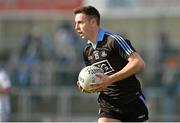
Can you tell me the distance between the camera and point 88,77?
8.40 metres

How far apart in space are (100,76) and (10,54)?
13070 mm

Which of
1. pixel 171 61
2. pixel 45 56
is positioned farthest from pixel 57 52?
pixel 171 61

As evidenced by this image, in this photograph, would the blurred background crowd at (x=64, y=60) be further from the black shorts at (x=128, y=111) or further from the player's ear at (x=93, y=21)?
the player's ear at (x=93, y=21)

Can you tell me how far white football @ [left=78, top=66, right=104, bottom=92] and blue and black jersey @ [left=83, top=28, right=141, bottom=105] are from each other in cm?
17

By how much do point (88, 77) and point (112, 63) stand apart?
427 millimetres

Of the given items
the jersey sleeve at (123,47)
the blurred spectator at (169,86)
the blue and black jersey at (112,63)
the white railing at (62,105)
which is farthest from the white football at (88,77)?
the blurred spectator at (169,86)

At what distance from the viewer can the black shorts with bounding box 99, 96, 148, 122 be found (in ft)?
28.9

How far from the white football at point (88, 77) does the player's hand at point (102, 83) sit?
0.05m

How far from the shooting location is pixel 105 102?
888 cm

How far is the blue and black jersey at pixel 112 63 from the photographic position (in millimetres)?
8625

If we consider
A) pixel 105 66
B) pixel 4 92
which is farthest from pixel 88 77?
pixel 4 92

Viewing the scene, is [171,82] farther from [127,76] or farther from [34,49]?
[127,76]

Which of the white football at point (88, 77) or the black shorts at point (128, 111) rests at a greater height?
the white football at point (88, 77)

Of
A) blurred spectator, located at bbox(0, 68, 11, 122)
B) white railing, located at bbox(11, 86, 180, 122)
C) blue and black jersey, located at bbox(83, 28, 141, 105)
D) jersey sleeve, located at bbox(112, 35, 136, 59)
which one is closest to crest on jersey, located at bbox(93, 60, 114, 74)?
blue and black jersey, located at bbox(83, 28, 141, 105)
